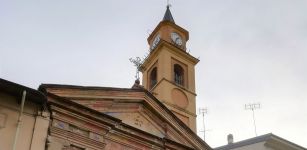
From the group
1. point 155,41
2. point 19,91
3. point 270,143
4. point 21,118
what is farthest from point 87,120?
point 155,41

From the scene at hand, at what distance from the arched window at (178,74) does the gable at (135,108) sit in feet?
18.7

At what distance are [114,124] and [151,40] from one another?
39.2 ft

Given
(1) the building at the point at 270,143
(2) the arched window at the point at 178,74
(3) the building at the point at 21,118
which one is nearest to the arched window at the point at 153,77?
(2) the arched window at the point at 178,74

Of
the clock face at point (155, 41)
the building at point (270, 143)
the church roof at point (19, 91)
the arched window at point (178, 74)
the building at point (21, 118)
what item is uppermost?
the clock face at point (155, 41)

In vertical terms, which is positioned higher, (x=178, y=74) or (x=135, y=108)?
(x=178, y=74)

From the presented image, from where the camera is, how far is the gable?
15.2m

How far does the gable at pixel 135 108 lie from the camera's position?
15180 millimetres

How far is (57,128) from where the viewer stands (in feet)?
45.3

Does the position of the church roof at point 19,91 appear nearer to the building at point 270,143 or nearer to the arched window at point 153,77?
the arched window at point 153,77

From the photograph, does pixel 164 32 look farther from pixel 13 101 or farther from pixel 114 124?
pixel 13 101

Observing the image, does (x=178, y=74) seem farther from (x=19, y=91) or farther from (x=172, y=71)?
(x=19, y=91)

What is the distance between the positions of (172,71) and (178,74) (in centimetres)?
96

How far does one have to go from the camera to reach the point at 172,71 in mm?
22750

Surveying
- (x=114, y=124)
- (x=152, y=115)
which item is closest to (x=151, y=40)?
(x=152, y=115)
